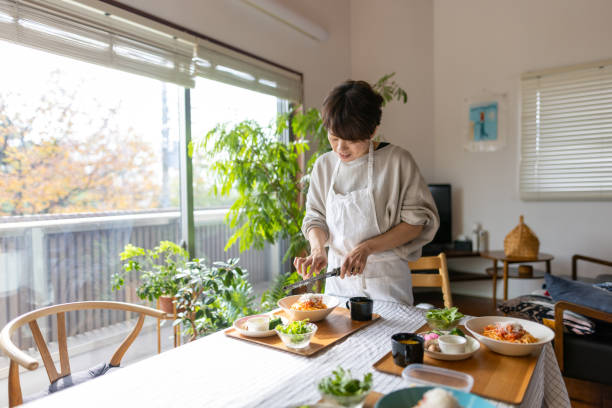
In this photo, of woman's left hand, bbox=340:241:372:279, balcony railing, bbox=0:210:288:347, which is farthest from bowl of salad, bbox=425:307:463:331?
balcony railing, bbox=0:210:288:347

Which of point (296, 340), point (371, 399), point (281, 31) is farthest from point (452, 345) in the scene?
point (281, 31)

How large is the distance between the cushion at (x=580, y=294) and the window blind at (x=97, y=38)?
245 cm

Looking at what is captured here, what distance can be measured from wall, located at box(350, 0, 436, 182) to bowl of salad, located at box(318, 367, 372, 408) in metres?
4.04

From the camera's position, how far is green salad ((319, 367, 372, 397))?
754 millimetres

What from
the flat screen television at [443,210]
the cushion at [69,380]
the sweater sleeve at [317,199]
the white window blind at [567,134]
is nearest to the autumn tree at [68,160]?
the cushion at [69,380]

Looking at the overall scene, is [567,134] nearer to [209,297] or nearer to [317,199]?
[317,199]

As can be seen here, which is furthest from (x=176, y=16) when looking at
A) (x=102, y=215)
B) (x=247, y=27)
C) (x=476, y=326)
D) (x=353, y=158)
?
(x=476, y=326)

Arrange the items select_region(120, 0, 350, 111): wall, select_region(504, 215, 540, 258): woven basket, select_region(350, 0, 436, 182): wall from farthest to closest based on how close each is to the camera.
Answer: select_region(350, 0, 436, 182): wall
select_region(504, 215, 540, 258): woven basket
select_region(120, 0, 350, 111): wall

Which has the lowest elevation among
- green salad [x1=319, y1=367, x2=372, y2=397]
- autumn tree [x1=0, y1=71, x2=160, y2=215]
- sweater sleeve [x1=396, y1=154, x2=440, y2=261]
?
green salad [x1=319, y1=367, x2=372, y2=397]

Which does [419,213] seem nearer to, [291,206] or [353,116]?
[353,116]

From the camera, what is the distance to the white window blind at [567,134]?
142 inches

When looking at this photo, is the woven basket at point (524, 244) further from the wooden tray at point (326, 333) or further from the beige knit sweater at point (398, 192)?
the wooden tray at point (326, 333)

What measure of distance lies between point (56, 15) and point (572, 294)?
2903 millimetres

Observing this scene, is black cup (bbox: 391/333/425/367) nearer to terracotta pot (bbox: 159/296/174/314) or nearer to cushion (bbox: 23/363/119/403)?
cushion (bbox: 23/363/119/403)
